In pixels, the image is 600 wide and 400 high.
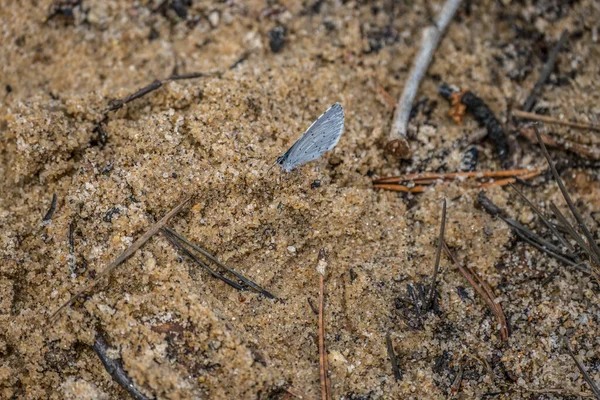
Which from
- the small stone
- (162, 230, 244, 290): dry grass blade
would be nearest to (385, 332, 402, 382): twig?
(162, 230, 244, 290): dry grass blade

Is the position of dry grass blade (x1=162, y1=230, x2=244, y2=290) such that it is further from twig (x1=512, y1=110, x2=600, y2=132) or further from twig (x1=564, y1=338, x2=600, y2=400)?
twig (x1=512, y1=110, x2=600, y2=132)

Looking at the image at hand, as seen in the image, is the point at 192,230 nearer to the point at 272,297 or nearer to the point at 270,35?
the point at 272,297

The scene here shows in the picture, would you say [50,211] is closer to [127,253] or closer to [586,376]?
[127,253]

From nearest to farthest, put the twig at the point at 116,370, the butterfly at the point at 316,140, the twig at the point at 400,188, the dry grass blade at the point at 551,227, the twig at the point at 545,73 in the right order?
the twig at the point at 116,370, the butterfly at the point at 316,140, the dry grass blade at the point at 551,227, the twig at the point at 400,188, the twig at the point at 545,73

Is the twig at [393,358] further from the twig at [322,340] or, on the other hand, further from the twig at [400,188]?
the twig at [400,188]

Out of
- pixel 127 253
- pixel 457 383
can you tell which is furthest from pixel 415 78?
pixel 127 253

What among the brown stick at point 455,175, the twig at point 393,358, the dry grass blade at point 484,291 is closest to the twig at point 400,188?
the brown stick at point 455,175
